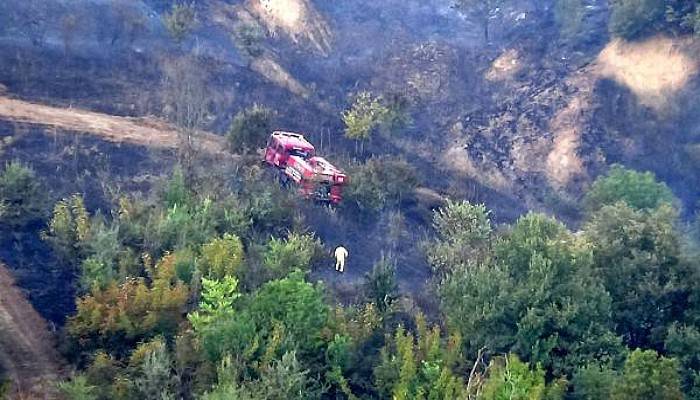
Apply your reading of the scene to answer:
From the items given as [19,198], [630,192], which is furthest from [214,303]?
[630,192]

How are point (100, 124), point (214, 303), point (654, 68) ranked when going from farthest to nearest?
point (654, 68) < point (100, 124) < point (214, 303)

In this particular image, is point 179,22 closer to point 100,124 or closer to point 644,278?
point 100,124

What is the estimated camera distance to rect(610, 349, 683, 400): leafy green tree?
16859 mm

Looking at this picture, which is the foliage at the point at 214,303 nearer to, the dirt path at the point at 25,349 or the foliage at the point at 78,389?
the foliage at the point at 78,389

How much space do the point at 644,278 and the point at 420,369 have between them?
7578 millimetres

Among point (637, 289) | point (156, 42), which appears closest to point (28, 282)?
point (637, 289)

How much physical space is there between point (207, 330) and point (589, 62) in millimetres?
35018

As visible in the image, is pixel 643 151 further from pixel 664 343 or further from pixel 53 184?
pixel 53 184

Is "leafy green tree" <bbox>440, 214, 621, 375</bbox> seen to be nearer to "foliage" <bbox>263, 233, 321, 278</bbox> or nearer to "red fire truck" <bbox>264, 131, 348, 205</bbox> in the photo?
"foliage" <bbox>263, 233, 321, 278</bbox>

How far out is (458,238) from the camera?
26297 millimetres

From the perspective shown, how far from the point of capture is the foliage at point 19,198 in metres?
23.5

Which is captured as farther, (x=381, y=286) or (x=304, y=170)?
(x=304, y=170)

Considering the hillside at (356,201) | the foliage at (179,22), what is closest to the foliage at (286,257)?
the hillside at (356,201)

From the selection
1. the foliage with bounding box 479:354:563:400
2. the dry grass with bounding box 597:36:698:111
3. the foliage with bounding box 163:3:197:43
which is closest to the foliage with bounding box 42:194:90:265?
the foliage with bounding box 479:354:563:400
